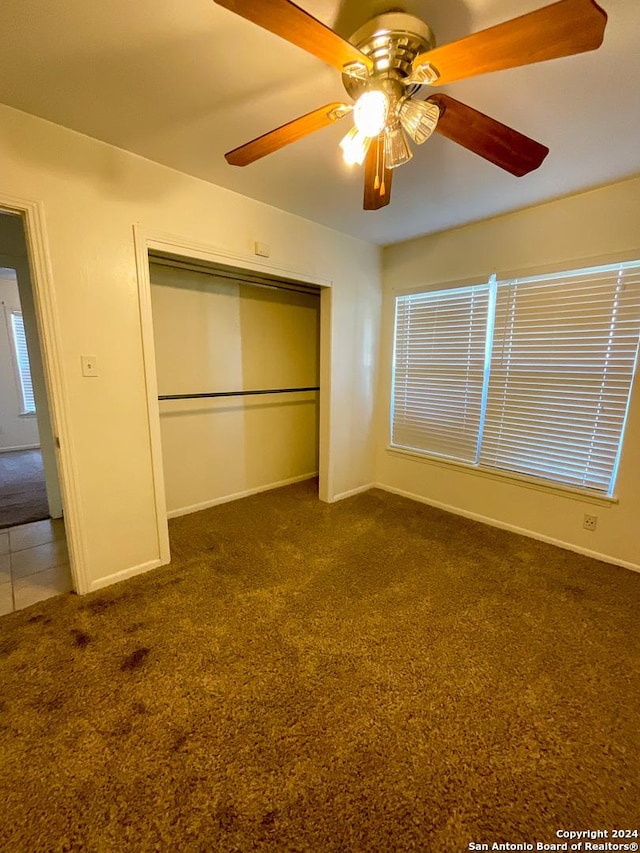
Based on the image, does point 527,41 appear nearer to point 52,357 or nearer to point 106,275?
point 106,275

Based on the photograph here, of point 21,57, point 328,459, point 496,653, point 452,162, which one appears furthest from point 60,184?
point 496,653

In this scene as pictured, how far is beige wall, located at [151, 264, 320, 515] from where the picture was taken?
284cm

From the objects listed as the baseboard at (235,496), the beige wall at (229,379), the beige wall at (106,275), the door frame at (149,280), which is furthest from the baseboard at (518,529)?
the beige wall at (106,275)

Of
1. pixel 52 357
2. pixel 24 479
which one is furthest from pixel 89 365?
pixel 24 479

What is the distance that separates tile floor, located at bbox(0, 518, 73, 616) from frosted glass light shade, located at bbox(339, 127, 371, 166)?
8.54ft

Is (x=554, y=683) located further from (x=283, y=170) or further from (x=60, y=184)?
(x=60, y=184)

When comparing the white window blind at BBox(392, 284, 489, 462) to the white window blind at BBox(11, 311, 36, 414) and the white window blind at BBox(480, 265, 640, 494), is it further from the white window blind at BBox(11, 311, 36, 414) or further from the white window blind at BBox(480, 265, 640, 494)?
the white window blind at BBox(11, 311, 36, 414)

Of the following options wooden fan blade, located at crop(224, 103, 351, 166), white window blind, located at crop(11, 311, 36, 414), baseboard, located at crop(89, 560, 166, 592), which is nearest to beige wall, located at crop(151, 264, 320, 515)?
baseboard, located at crop(89, 560, 166, 592)

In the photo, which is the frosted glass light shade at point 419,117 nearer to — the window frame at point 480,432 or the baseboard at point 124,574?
the window frame at point 480,432

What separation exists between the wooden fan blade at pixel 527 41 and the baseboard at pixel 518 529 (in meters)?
2.66

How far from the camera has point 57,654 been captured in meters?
1.56

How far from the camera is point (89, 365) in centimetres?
186

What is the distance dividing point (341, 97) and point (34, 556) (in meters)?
3.18

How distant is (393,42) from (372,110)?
253 mm
